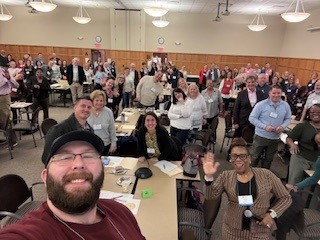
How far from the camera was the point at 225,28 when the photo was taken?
49.5 ft

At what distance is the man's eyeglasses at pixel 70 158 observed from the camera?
3.92 ft

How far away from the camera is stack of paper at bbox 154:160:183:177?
315 cm

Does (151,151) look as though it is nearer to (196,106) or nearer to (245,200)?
(245,200)

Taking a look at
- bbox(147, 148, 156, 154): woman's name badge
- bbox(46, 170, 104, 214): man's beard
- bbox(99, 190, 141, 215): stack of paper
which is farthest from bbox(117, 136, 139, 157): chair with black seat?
bbox(46, 170, 104, 214): man's beard

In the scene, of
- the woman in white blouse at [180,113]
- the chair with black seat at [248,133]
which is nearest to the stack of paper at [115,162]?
the woman in white blouse at [180,113]

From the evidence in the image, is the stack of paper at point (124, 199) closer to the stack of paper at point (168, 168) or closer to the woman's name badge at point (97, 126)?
the stack of paper at point (168, 168)

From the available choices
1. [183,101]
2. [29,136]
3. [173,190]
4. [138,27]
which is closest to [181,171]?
[173,190]

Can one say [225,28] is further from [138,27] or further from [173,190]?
[173,190]

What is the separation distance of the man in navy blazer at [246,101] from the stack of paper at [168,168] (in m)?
2.35

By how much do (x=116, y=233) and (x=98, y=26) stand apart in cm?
1557

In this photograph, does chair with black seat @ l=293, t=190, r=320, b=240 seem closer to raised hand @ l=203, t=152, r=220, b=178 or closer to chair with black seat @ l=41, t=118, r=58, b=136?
raised hand @ l=203, t=152, r=220, b=178

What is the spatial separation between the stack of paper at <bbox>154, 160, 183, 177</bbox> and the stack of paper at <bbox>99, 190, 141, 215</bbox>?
0.73 metres

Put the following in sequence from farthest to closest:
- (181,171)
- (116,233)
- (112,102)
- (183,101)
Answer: (112,102), (183,101), (181,171), (116,233)

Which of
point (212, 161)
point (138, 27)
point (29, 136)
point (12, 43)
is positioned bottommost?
point (29, 136)
